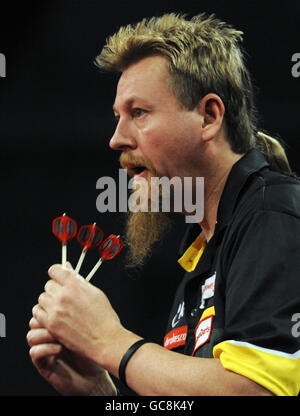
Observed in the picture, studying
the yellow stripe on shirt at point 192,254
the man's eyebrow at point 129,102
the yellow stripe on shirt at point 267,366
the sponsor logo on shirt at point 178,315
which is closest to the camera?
the yellow stripe on shirt at point 267,366

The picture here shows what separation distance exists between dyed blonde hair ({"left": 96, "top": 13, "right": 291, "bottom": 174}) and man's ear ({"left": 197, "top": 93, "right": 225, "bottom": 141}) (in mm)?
20

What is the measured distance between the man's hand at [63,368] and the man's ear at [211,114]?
644 millimetres

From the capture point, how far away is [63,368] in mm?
1380

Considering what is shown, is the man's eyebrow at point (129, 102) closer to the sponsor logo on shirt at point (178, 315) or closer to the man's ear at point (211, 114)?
the man's ear at point (211, 114)

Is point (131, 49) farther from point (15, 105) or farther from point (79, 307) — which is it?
point (15, 105)

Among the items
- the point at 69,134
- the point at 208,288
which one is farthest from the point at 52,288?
the point at 69,134

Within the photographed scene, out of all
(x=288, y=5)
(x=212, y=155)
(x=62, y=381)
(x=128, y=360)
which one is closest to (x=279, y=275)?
(x=128, y=360)

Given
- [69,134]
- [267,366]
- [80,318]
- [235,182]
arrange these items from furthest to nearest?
[69,134] < [235,182] < [80,318] < [267,366]

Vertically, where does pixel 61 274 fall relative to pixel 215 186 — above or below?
below

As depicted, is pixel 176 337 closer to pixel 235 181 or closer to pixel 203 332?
pixel 203 332

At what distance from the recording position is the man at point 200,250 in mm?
1032

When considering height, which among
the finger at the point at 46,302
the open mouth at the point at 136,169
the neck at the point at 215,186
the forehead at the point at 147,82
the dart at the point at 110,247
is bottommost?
the finger at the point at 46,302

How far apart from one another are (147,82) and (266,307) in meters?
0.72

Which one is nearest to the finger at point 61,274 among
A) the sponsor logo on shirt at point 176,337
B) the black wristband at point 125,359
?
the black wristband at point 125,359
